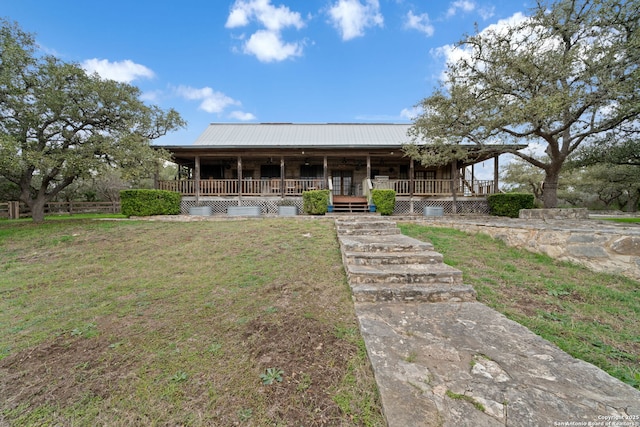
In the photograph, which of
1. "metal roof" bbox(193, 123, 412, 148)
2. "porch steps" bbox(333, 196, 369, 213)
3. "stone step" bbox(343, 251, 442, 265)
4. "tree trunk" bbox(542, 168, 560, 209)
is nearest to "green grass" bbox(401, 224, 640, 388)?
"stone step" bbox(343, 251, 442, 265)

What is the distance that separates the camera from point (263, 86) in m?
20.5

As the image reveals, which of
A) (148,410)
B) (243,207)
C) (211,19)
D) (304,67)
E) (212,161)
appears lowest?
(148,410)

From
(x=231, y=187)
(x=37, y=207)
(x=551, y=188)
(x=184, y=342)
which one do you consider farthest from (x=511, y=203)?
(x=37, y=207)

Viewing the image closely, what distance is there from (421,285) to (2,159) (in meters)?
11.4

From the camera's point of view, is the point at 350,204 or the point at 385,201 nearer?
the point at 385,201

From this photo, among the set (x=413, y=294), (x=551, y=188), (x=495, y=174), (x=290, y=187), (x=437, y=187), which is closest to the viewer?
(x=413, y=294)

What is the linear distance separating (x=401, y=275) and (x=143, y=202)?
1145cm

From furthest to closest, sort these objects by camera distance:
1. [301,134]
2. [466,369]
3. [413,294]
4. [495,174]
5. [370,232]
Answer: [301,134], [495,174], [370,232], [413,294], [466,369]

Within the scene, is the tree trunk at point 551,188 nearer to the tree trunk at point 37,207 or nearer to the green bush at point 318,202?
the green bush at point 318,202

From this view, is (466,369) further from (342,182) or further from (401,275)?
(342,182)

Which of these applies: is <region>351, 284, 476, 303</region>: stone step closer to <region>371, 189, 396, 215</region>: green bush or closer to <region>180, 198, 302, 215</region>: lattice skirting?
<region>371, 189, 396, 215</region>: green bush

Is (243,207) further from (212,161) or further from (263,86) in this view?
(263,86)

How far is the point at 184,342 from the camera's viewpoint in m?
2.45

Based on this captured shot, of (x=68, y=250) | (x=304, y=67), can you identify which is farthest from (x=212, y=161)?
(x=304, y=67)
